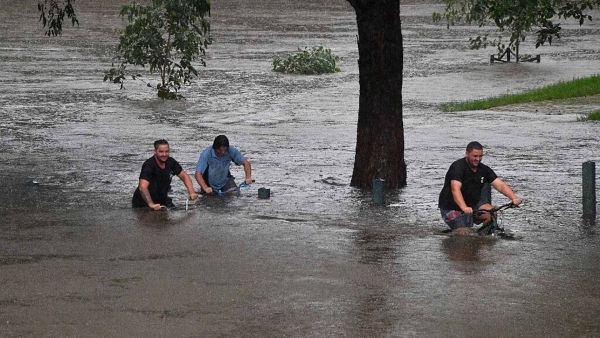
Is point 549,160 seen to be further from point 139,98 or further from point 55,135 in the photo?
point 139,98

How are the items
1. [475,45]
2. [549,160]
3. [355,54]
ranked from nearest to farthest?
[549,160]
[475,45]
[355,54]

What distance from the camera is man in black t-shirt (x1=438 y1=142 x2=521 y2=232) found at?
12953 millimetres

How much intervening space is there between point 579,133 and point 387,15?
7532 millimetres

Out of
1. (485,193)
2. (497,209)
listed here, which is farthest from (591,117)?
(497,209)

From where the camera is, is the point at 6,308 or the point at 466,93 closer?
the point at 6,308

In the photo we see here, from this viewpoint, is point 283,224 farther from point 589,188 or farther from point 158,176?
point 589,188

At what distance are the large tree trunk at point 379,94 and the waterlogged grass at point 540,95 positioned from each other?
31.8ft

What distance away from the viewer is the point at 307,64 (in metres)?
34.6

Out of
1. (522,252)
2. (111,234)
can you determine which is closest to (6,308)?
(111,234)

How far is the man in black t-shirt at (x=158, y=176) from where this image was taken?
1455 centimetres

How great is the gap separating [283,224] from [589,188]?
12.3 ft

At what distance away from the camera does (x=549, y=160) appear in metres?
19.6

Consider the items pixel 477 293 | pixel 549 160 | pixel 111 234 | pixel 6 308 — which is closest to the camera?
pixel 6 308

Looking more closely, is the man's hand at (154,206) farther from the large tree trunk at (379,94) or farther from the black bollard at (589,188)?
the black bollard at (589,188)
